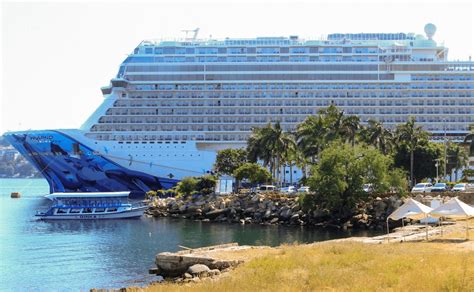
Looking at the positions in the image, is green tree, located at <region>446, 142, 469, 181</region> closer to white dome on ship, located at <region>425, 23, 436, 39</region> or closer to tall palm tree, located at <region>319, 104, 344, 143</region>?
tall palm tree, located at <region>319, 104, 344, 143</region>

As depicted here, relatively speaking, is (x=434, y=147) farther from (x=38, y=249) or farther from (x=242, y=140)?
(x=38, y=249)

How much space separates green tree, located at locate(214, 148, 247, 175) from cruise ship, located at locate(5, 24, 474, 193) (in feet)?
16.8

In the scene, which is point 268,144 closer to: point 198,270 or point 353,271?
point 198,270

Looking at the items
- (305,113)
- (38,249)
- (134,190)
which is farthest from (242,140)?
(38,249)

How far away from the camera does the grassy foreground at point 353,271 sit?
1856 cm

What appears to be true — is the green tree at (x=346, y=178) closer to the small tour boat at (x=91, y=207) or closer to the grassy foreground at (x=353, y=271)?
the small tour boat at (x=91, y=207)

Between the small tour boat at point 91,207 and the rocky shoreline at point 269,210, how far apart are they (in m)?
3.82

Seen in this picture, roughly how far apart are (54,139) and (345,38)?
1537 inches

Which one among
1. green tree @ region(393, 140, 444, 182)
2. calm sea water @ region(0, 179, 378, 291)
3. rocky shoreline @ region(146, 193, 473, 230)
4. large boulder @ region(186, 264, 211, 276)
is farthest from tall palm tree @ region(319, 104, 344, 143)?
large boulder @ region(186, 264, 211, 276)

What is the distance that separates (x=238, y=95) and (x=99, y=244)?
44.2 m

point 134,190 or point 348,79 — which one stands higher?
point 348,79

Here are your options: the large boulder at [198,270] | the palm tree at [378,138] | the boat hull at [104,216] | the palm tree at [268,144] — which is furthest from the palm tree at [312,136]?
the large boulder at [198,270]

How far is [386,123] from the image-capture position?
3408 inches

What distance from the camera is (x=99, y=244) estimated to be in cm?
4559
